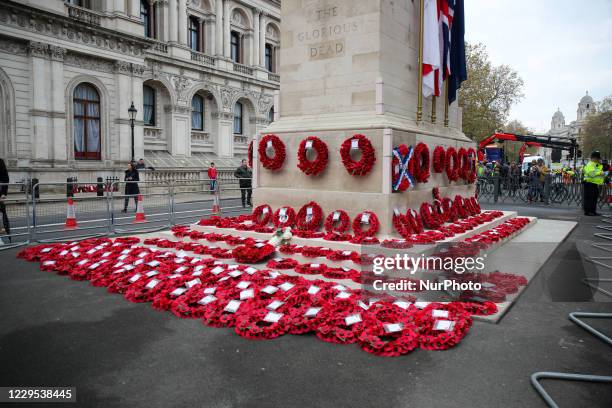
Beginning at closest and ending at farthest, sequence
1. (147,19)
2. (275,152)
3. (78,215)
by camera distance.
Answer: (275,152)
(78,215)
(147,19)

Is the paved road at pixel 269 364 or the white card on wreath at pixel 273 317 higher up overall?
the white card on wreath at pixel 273 317

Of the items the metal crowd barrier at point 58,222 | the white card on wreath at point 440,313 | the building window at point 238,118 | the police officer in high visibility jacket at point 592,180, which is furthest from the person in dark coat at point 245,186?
the building window at point 238,118

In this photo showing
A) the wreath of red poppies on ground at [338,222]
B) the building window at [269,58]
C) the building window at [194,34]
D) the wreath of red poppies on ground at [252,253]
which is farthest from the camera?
the building window at [269,58]

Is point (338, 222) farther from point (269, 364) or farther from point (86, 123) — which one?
point (86, 123)

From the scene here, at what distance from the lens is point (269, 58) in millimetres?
45125

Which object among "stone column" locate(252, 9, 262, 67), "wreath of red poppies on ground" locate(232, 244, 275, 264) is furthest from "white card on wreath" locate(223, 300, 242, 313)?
"stone column" locate(252, 9, 262, 67)

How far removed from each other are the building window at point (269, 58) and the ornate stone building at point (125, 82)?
9.68ft

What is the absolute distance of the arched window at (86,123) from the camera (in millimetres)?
25906

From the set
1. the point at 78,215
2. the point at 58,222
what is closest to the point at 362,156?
the point at 58,222

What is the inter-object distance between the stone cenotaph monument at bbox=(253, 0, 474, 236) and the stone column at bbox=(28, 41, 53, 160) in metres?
18.0

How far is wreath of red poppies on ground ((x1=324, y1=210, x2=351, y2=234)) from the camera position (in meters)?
8.88

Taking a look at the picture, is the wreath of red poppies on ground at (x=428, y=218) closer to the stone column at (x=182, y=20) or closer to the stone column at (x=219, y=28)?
the stone column at (x=182, y=20)

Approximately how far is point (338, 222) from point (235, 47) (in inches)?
1390

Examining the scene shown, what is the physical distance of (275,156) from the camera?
32.9 ft
